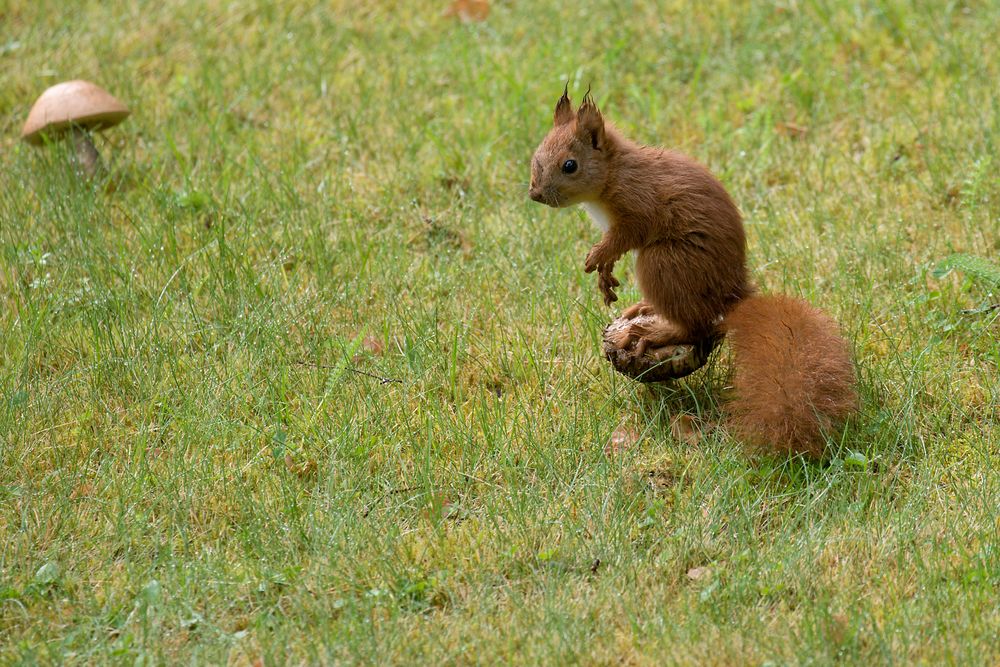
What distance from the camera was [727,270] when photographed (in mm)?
3607

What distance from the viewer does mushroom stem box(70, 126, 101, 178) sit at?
5.14 m

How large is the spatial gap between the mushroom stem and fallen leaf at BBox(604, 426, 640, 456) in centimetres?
272

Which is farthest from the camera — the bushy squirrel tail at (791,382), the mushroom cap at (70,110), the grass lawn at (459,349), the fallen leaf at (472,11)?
the fallen leaf at (472,11)

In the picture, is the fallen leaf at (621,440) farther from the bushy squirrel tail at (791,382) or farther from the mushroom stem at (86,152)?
the mushroom stem at (86,152)

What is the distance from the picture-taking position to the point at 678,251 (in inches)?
140

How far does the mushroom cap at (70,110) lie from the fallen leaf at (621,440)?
2.73m

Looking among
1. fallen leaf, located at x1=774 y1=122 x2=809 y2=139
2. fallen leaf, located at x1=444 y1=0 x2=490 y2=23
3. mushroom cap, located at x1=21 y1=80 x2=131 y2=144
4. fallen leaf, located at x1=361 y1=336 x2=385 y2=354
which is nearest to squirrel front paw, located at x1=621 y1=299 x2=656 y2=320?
fallen leaf, located at x1=361 y1=336 x2=385 y2=354

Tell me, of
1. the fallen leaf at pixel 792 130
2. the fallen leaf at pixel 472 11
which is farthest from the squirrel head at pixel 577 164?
the fallen leaf at pixel 472 11

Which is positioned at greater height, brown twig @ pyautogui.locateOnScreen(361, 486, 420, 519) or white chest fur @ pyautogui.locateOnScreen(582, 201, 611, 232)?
white chest fur @ pyautogui.locateOnScreen(582, 201, 611, 232)

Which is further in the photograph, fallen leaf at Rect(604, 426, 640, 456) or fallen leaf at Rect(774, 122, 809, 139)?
fallen leaf at Rect(774, 122, 809, 139)

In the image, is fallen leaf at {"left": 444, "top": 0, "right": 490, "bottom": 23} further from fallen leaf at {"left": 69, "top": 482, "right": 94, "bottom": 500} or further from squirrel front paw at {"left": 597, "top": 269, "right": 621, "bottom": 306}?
fallen leaf at {"left": 69, "top": 482, "right": 94, "bottom": 500}

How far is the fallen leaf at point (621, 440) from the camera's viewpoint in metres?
3.58

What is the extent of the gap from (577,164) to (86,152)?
2.60 metres

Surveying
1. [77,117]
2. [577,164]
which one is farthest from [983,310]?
[77,117]
